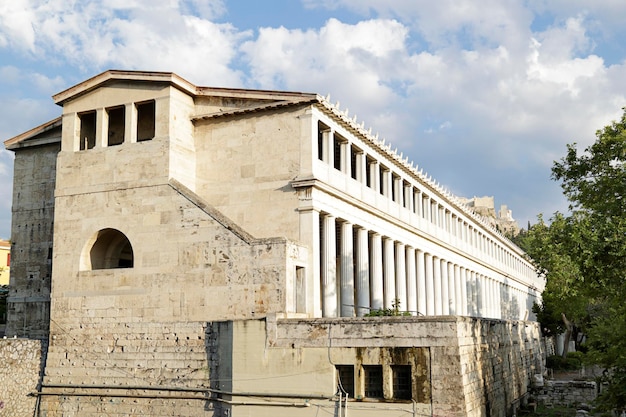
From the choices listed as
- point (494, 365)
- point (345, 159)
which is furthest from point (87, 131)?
point (494, 365)

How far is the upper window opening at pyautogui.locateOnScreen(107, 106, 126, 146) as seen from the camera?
1405 inches

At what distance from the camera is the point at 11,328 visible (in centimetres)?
3688

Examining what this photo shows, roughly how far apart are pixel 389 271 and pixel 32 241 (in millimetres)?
20940

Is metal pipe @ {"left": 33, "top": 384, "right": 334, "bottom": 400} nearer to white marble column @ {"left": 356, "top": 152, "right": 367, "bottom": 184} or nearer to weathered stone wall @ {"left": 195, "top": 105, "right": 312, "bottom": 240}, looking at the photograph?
weathered stone wall @ {"left": 195, "top": 105, "right": 312, "bottom": 240}

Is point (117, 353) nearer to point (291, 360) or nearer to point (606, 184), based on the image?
point (291, 360)

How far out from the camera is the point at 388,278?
139ft

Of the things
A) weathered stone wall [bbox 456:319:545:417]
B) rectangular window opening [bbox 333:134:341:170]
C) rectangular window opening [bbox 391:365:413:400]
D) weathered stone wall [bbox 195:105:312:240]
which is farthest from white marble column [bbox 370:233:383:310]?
rectangular window opening [bbox 391:365:413:400]

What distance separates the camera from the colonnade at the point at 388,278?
32938mm

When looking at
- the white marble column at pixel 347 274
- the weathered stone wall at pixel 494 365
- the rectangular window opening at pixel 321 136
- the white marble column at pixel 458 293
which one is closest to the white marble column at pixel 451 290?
the white marble column at pixel 458 293

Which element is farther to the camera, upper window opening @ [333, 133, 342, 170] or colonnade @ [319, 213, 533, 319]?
upper window opening @ [333, 133, 342, 170]

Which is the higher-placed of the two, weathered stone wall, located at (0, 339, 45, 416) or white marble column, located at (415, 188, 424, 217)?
white marble column, located at (415, 188, 424, 217)

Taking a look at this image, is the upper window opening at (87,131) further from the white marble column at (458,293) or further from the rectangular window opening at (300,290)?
the white marble column at (458,293)

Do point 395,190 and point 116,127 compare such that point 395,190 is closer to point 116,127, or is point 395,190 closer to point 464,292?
point 116,127

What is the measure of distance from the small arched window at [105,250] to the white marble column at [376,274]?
13.7 meters
